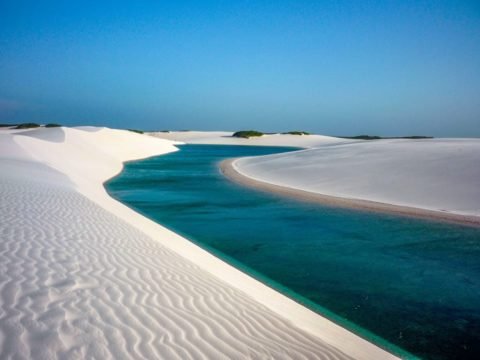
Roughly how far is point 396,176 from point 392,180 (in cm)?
64

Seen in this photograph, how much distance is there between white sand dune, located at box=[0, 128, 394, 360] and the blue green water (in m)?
0.67

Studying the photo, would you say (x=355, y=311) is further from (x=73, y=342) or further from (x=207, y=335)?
(x=73, y=342)

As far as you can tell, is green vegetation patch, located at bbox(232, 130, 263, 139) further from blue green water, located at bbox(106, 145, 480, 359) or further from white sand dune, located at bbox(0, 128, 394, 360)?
white sand dune, located at bbox(0, 128, 394, 360)

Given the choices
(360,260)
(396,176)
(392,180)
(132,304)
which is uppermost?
(396,176)

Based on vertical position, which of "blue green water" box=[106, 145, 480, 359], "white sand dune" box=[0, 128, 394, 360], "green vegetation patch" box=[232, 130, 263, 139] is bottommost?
"blue green water" box=[106, 145, 480, 359]

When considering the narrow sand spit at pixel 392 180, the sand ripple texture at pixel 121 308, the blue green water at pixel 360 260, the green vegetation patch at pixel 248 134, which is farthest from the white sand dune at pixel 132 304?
the green vegetation patch at pixel 248 134

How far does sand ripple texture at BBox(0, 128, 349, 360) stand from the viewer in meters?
3.11

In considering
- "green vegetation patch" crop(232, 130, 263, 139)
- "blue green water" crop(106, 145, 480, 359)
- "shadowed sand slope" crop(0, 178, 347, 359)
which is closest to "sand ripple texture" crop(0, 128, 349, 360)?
"shadowed sand slope" crop(0, 178, 347, 359)

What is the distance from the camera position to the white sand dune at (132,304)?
10.4 ft

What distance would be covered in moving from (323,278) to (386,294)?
1097 mm


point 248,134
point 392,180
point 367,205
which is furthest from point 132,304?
point 248,134

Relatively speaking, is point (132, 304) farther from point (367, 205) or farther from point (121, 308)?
point (367, 205)

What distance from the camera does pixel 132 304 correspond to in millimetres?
4004

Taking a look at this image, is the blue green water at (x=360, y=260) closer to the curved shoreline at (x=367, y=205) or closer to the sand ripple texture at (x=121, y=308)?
the curved shoreline at (x=367, y=205)
